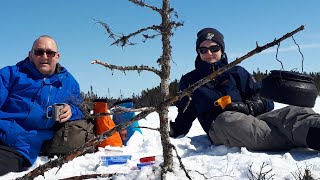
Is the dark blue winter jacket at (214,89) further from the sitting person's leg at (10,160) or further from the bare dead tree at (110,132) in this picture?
the bare dead tree at (110,132)

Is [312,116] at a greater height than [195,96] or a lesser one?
lesser

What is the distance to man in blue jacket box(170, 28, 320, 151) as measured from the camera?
153 inches

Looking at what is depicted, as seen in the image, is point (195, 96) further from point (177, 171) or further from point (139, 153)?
point (177, 171)

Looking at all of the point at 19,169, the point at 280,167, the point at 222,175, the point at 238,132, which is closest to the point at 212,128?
the point at 238,132

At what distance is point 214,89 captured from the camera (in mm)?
4598

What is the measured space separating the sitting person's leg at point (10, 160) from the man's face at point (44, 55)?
39.0 inches

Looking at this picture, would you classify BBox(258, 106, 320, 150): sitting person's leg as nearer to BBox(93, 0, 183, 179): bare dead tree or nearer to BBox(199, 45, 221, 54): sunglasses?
BBox(199, 45, 221, 54): sunglasses

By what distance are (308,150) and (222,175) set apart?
1.57 meters

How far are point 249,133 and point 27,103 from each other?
2336 millimetres

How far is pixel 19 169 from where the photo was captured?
394 centimetres

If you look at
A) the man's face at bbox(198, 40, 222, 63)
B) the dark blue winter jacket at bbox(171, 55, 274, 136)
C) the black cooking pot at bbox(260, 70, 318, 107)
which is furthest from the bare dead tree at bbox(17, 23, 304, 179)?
the man's face at bbox(198, 40, 222, 63)

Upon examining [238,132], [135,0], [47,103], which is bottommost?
[238,132]

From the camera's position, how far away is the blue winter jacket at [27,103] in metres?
4.10

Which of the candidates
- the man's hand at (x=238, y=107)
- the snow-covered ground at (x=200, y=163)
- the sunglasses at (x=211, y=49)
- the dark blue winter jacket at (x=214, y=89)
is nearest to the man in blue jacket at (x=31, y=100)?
the snow-covered ground at (x=200, y=163)
